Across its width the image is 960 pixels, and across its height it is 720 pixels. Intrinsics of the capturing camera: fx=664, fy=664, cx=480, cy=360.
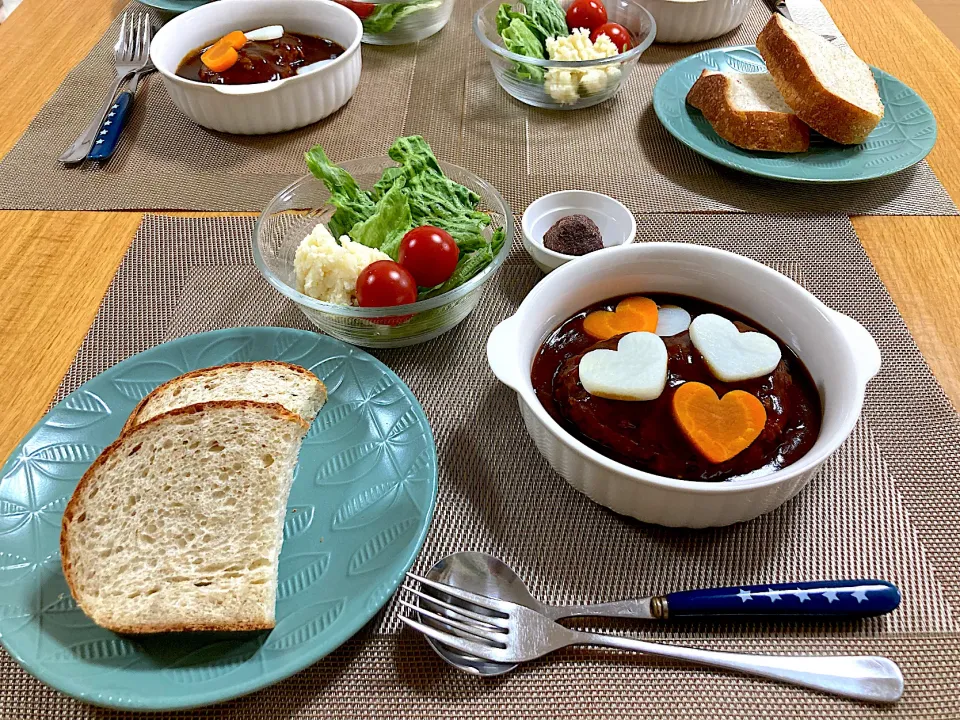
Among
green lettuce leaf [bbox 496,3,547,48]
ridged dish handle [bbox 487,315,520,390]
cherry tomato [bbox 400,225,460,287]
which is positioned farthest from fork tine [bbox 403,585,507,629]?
green lettuce leaf [bbox 496,3,547,48]

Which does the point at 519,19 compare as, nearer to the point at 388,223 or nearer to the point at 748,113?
the point at 748,113

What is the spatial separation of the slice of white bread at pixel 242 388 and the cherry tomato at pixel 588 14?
1626mm

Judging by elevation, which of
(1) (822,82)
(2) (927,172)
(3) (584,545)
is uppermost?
(1) (822,82)

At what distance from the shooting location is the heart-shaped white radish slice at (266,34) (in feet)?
6.85

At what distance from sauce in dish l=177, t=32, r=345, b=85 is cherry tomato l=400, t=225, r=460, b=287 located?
101 centimetres

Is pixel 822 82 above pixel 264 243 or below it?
above

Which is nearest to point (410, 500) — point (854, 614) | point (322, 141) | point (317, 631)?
point (317, 631)

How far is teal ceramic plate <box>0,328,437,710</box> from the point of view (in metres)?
0.87

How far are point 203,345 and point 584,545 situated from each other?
810 millimetres

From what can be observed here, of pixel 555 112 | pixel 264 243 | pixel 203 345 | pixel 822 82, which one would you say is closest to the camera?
pixel 203 345

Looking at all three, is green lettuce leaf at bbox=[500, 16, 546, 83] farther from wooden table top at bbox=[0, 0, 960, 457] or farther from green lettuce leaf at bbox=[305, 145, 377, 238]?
wooden table top at bbox=[0, 0, 960, 457]

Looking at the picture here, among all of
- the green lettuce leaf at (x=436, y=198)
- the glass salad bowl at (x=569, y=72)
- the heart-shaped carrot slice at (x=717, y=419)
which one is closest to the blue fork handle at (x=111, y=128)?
the green lettuce leaf at (x=436, y=198)

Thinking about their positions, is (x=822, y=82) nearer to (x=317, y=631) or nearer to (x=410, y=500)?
(x=410, y=500)

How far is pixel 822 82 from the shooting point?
181cm
